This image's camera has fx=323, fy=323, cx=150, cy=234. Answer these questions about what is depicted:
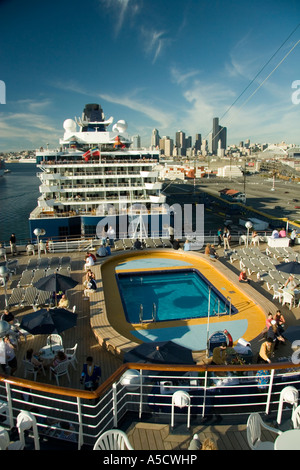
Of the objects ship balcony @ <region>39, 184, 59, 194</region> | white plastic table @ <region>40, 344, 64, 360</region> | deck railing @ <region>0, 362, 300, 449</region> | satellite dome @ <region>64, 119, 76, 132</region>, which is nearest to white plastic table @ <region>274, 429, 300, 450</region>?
deck railing @ <region>0, 362, 300, 449</region>

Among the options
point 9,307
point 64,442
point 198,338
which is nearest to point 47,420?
point 64,442

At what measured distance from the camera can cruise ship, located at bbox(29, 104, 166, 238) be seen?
26.7 m

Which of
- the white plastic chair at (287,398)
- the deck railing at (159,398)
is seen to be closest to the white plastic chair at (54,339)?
the deck railing at (159,398)

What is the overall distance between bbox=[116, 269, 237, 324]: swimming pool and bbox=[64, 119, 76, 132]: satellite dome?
23.1 metres

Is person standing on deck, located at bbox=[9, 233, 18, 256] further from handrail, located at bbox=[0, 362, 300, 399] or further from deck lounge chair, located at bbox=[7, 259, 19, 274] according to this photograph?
handrail, located at bbox=[0, 362, 300, 399]

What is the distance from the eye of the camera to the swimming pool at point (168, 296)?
440 inches

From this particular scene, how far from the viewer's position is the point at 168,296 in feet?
42.4

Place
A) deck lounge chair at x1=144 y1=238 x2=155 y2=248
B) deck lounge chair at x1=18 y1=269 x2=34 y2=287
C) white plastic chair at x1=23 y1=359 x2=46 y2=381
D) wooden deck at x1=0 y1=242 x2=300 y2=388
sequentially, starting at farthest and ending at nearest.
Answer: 1. deck lounge chair at x1=144 y1=238 x2=155 y2=248
2. deck lounge chair at x1=18 y1=269 x2=34 y2=287
3. wooden deck at x1=0 y1=242 x2=300 y2=388
4. white plastic chair at x1=23 y1=359 x2=46 y2=381

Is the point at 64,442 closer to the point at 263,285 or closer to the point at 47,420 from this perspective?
the point at 47,420

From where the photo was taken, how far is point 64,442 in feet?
13.0

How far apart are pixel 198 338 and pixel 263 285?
15.2ft

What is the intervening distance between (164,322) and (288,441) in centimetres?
718

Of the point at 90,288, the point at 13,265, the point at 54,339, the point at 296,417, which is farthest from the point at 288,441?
the point at 13,265

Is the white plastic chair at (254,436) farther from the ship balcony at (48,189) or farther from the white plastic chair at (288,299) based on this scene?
the ship balcony at (48,189)
